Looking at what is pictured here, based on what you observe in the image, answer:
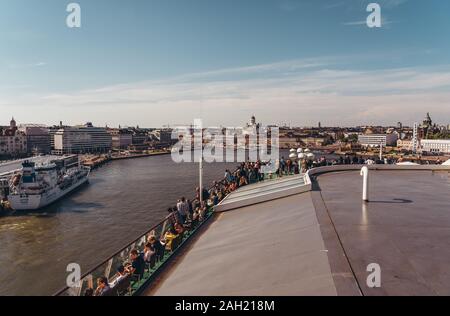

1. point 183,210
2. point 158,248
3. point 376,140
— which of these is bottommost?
point 158,248

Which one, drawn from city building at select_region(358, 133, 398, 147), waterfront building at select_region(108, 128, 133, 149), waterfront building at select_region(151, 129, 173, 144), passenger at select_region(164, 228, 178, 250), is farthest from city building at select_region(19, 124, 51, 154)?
passenger at select_region(164, 228, 178, 250)

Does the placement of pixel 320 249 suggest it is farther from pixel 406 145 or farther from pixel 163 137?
pixel 163 137

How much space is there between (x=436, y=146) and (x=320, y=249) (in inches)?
3413

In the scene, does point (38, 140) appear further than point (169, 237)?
Yes

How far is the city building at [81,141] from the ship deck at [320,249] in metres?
82.3


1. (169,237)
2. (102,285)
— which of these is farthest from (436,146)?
(102,285)

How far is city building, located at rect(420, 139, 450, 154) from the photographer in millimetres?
74562

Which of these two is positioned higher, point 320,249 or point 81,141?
point 81,141

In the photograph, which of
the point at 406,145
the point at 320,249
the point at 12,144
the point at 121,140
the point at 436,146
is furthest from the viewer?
the point at 121,140

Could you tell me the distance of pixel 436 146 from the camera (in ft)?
254

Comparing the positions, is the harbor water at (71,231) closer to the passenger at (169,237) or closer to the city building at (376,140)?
the passenger at (169,237)

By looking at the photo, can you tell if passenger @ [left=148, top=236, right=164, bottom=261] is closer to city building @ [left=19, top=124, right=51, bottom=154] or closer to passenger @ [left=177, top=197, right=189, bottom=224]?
passenger @ [left=177, top=197, right=189, bottom=224]

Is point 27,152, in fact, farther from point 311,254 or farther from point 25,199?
point 311,254
